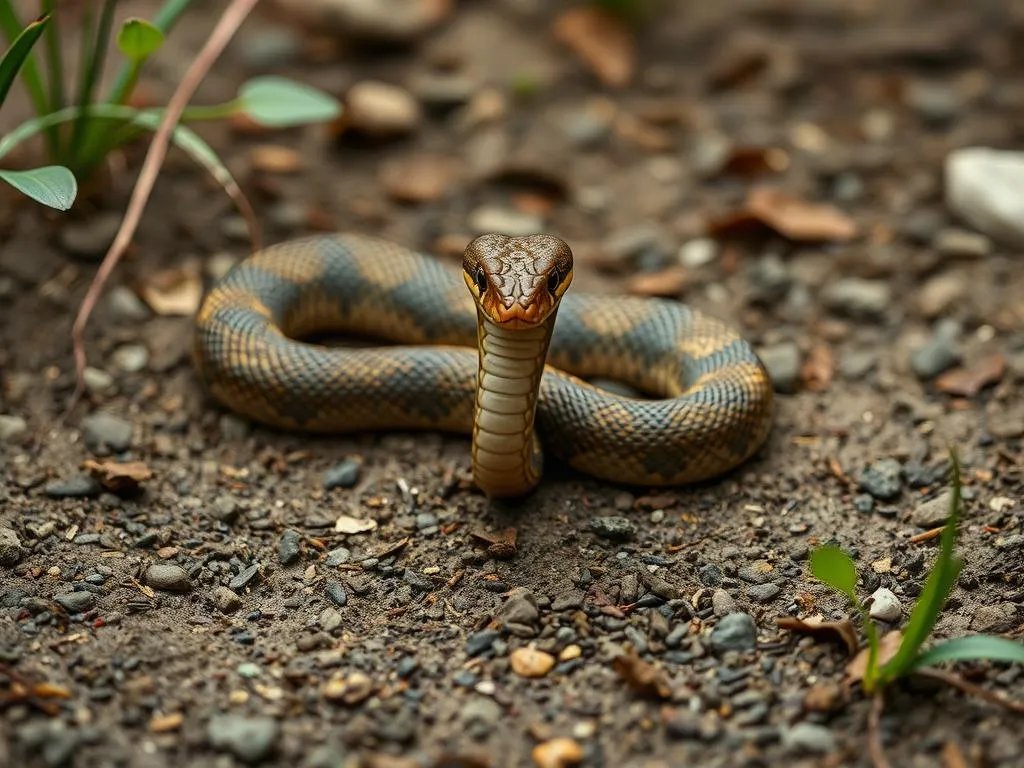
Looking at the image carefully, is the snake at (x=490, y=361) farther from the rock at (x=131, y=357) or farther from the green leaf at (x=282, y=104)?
the green leaf at (x=282, y=104)

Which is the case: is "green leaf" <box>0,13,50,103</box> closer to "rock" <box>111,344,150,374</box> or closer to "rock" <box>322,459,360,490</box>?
"rock" <box>111,344,150,374</box>

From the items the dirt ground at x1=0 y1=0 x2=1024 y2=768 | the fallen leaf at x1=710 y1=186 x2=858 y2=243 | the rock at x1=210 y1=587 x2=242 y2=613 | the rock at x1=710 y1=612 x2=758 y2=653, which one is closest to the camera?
the dirt ground at x1=0 y1=0 x2=1024 y2=768

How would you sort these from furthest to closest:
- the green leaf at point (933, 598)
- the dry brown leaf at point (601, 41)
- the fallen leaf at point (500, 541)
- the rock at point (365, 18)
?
the dry brown leaf at point (601, 41) → the rock at point (365, 18) → the fallen leaf at point (500, 541) → the green leaf at point (933, 598)

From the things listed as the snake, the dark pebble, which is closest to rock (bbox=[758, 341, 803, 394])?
the snake

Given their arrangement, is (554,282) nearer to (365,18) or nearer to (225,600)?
(225,600)

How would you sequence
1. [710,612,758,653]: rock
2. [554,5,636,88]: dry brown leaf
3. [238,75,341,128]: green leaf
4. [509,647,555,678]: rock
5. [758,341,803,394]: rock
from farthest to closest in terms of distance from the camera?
[554,5,636,88]: dry brown leaf < [238,75,341,128]: green leaf < [758,341,803,394]: rock < [710,612,758,653]: rock < [509,647,555,678]: rock

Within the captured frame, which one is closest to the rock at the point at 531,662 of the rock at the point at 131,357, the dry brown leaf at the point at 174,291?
the rock at the point at 131,357
